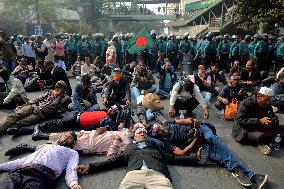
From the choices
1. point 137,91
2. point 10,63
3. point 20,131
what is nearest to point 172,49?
point 137,91

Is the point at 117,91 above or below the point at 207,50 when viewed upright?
below

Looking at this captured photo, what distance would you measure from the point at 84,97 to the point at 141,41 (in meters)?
5.42

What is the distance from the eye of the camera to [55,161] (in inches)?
191

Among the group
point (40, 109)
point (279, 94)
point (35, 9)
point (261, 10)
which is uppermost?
point (35, 9)

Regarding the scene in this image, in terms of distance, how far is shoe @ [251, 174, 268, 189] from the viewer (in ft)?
15.0

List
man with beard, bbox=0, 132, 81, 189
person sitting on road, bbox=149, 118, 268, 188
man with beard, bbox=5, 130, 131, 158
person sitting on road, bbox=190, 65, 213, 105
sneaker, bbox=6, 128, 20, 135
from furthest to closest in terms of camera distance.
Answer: person sitting on road, bbox=190, 65, 213, 105
sneaker, bbox=6, 128, 20, 135
man with beard, bbox=5, 130, 131, 158
person sitting on road, bbox=149, 118, 268, 188
man with beard, bbox=0, 132, 81, 189

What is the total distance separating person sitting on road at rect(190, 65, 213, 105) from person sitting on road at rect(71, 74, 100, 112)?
9.98 feet

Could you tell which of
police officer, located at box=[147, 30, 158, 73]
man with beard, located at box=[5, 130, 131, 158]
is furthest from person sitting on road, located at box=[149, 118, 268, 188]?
police officer, located at box=[147, 30, 158, 73]

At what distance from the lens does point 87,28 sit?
4469 cm

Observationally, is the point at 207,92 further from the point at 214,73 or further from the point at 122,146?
the point at 122,146

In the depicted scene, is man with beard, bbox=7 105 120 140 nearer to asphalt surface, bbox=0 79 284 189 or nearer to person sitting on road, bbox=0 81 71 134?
person sitting on road, bbox=0 81 71 134

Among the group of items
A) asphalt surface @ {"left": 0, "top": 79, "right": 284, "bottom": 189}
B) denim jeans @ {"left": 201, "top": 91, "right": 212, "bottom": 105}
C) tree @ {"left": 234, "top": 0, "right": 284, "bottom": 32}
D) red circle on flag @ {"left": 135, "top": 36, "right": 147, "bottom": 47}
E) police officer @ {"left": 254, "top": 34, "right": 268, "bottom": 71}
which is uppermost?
tree @ {"left": 234, "top": 0, "right": 284, "bottom": 32}

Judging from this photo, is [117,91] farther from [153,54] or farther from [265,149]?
[153,54]

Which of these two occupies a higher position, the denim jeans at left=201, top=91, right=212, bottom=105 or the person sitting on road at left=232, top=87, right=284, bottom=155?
the person sitting on road at left=232, top=87, right=284, bottom=155
